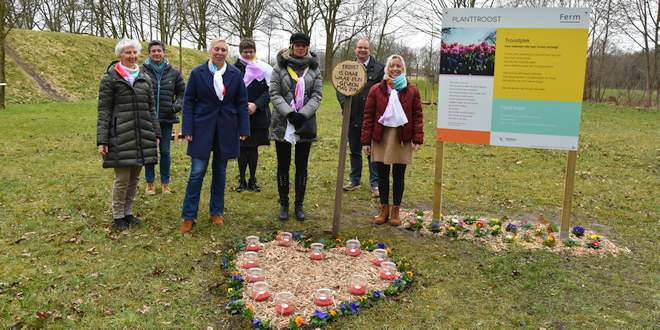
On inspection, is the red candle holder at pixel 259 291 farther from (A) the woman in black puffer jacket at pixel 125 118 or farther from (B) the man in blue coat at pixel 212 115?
(A) the woman in black puffer jacket at pixel 125 118

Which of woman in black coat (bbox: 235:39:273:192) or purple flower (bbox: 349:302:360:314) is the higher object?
woman in black coat (bbox: 235:39:273:192)

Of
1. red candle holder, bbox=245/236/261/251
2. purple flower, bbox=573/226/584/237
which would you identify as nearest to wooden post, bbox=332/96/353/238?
red candle holder, bbox=245/236/261/251

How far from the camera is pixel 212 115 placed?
537 centimetres

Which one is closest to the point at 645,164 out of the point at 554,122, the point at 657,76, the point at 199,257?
the point at 554,122

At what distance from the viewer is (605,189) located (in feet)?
26.7

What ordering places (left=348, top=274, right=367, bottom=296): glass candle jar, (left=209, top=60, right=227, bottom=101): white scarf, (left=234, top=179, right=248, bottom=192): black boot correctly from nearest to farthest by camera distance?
(left=348, top=274, right=367, bottom=296): glass candle jar
(left=209, top=60, right=227, bottom=101): white scarf
(left=234, top=179, right=248, bottom=192): black boot

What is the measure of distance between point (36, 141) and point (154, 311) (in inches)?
373

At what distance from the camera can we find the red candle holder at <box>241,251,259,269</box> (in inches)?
181

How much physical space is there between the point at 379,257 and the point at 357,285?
0.79 m

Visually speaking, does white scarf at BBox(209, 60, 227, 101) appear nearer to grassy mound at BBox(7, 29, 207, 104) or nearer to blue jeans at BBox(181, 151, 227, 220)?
blue jeans at BBox(181, 151, 227, 220)

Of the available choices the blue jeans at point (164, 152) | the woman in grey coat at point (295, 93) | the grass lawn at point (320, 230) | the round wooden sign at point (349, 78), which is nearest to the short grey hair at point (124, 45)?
the woman in grey coat at point (295, 93)

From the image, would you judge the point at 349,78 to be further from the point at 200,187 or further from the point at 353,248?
the point at 200,187

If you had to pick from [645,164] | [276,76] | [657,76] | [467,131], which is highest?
[657,76]

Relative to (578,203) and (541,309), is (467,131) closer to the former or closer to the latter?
(541,309)
